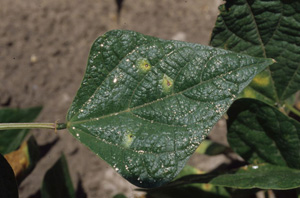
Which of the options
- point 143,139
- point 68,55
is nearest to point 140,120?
point 143,139

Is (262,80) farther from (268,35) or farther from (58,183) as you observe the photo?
(58,183)

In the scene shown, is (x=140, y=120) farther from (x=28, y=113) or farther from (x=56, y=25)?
(x=56, y=25)

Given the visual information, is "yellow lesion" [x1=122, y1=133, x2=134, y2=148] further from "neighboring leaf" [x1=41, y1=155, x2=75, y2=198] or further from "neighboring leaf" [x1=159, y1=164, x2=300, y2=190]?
"neighboring leaf" [x1=41, y1=155, x2=75, y2=198]

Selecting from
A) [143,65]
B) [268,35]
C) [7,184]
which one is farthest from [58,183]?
[268,35]

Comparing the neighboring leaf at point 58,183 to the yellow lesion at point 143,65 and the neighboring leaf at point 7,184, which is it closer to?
the neighboring leaf at point 7,184

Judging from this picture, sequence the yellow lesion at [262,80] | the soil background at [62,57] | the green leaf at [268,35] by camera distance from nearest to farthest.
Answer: the green leaf at [268,35]
the yellow lesion at [262,80]
the soil background at [62,57]

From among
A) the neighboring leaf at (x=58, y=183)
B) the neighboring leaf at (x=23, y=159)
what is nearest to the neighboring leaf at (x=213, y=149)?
the neighboring leaf at (x=58, y=183)

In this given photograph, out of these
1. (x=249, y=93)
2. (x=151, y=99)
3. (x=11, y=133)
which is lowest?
(x=11, y=133)
